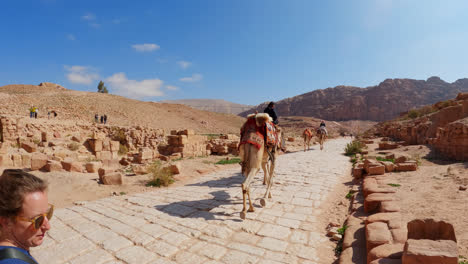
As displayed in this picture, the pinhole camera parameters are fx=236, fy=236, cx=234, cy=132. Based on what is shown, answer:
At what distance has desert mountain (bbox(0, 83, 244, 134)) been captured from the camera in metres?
35.6

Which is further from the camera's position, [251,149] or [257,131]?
[257,131]

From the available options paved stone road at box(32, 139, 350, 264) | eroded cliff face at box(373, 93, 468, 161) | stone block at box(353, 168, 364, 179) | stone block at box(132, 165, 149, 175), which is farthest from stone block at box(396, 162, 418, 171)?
stone block at box(132, 165, 149, 175)

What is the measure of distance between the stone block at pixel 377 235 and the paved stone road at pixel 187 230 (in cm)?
74

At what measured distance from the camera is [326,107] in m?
93.9

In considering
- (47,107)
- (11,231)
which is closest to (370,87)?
(47,107)

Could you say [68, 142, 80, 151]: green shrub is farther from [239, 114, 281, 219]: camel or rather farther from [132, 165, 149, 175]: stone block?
[239, 114, 281, 219]: camel

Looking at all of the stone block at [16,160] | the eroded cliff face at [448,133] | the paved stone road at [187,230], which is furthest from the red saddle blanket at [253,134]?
the stone block at [16,160]

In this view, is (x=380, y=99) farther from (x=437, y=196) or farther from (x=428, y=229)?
(x=428, y=229)

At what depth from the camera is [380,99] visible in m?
84.0

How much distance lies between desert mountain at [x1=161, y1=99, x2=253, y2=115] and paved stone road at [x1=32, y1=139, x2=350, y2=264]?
138m

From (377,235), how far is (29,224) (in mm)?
3725

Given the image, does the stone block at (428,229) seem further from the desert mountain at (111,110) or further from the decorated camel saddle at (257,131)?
the desert mountain at (111,110)

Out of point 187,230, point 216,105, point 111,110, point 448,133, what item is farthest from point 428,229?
point 216,105

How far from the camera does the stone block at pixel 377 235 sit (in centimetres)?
305
